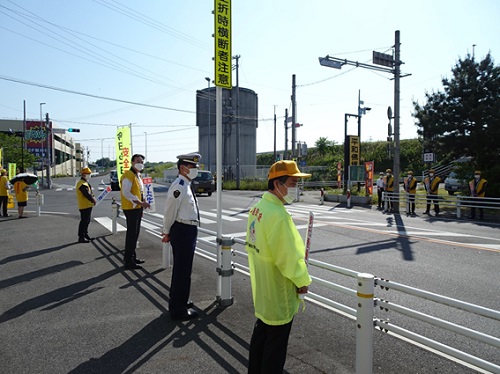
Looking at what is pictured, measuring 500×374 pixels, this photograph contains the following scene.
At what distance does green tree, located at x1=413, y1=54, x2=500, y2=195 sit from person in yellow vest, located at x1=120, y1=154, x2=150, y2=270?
17.6 m

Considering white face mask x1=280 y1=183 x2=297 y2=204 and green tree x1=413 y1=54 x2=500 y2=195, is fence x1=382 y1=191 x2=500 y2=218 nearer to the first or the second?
green tree x1=413 y1=54 x2=500 y2=195

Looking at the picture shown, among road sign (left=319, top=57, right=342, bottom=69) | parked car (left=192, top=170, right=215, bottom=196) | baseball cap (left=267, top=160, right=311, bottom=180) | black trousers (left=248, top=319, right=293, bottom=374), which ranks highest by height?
road sign (left=319, top=57, right=342, bottom=69)

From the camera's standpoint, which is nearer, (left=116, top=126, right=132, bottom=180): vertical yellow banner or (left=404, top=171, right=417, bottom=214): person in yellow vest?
(left=116, top=126, right=132, bottom=180): vertical yellow banner

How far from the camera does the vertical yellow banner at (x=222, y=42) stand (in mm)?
4934

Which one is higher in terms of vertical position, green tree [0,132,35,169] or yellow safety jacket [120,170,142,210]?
green tree [0,132,35,169]

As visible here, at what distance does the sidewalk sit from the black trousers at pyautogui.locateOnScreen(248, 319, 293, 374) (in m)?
0.71

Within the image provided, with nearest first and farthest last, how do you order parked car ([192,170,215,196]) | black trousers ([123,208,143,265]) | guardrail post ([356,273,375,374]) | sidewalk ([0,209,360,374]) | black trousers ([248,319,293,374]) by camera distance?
black trousers ([248,319,293,374]) → guardrail post ([356,273,375,374]) → sidewalk ([0,209,360,374]) → black trousers ([123,208,143,265]) → parked car ([192,170,215,196])

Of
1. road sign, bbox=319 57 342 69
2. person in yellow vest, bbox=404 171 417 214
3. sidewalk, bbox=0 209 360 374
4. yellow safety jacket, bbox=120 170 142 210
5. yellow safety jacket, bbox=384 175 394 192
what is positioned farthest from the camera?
yellow safety jacket, bbox=384 175 394 192

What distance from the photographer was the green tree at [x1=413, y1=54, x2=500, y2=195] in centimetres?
1884

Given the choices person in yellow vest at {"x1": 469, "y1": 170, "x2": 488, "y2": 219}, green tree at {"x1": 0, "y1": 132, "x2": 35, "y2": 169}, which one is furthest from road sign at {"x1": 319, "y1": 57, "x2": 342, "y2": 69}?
green tree at {"x1": 0, "y1": 132, "x2": 35, "y2": 169}

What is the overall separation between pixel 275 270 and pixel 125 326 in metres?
2.54

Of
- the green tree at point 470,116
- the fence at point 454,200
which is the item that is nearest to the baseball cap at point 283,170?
the fence at point 454,200

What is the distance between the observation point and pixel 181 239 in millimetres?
4527

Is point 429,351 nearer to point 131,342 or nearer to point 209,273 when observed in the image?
point 131,342
